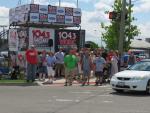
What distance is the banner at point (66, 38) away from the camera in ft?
95.3

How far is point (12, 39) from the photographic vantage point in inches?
1141

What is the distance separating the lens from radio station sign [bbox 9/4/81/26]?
3400 cm

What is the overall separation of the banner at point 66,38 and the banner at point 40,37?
1.47 feet

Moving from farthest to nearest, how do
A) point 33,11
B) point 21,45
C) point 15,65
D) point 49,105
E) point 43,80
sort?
point 33,11, point 21,45, point 15,65, point 43,80, point 49,105

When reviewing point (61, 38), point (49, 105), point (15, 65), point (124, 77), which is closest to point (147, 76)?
point (124, 77)

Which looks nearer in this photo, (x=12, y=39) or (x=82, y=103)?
(x=82, y=103)

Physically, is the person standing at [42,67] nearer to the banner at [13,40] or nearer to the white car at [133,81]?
the banner at [13,40]

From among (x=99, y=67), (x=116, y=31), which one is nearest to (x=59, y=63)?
(x=99, y=67)

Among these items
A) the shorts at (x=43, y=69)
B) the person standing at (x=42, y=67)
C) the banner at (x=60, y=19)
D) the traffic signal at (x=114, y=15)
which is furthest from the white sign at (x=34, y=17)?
the shorts at (x=43, y=69)

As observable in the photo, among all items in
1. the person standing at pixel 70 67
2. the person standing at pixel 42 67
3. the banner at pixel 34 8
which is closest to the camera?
the person standing at pixel 70 67

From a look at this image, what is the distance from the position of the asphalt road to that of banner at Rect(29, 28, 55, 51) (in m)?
9.93

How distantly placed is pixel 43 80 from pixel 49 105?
9969 mm

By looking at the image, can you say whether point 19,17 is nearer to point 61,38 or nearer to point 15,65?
point 61,38

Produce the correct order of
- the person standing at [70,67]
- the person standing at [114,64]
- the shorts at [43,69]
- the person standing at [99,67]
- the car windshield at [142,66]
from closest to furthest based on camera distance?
1. the car windshield at [142,66]
2. the person standing at [70,67]
3. the person standing at [99,67]
4. the person standing at [114,64]
5. the shorts at [43,69]
